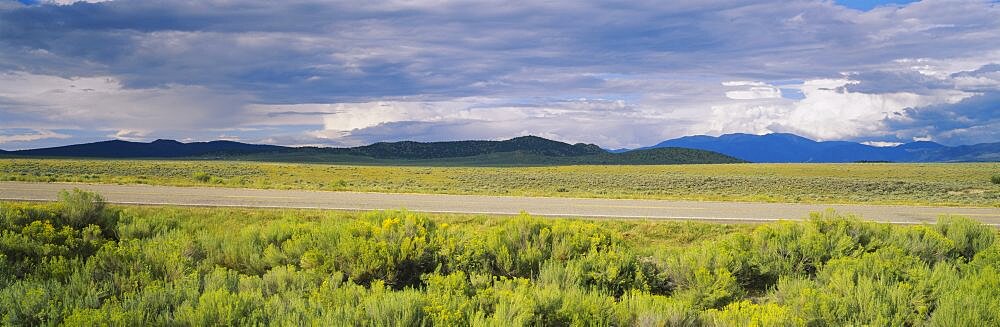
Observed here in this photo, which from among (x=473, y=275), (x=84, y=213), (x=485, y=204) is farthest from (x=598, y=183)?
(x=473, y=275)

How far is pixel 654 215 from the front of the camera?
53.7ft

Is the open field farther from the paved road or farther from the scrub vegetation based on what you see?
the scrub vegetation

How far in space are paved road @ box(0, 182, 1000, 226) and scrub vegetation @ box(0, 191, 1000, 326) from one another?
495 centimetres

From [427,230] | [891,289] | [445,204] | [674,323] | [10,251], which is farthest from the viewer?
[445,204]

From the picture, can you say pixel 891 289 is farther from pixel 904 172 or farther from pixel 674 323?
pixel 904 172

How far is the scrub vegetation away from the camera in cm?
550

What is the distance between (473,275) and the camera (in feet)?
24.0

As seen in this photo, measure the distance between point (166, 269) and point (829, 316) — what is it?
7.21 metres

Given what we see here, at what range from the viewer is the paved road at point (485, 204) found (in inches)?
662

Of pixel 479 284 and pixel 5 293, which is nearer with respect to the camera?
pixel 5 293

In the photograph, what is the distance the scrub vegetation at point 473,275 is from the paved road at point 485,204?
195 inches

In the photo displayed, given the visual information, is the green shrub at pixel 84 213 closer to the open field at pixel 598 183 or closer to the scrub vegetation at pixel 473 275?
the scrub vegetation at pixel 473 275

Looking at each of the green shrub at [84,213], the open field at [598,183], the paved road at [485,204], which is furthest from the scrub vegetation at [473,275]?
the open field at [598,183]

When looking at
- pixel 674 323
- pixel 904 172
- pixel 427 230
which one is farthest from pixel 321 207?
pixel 904 172
